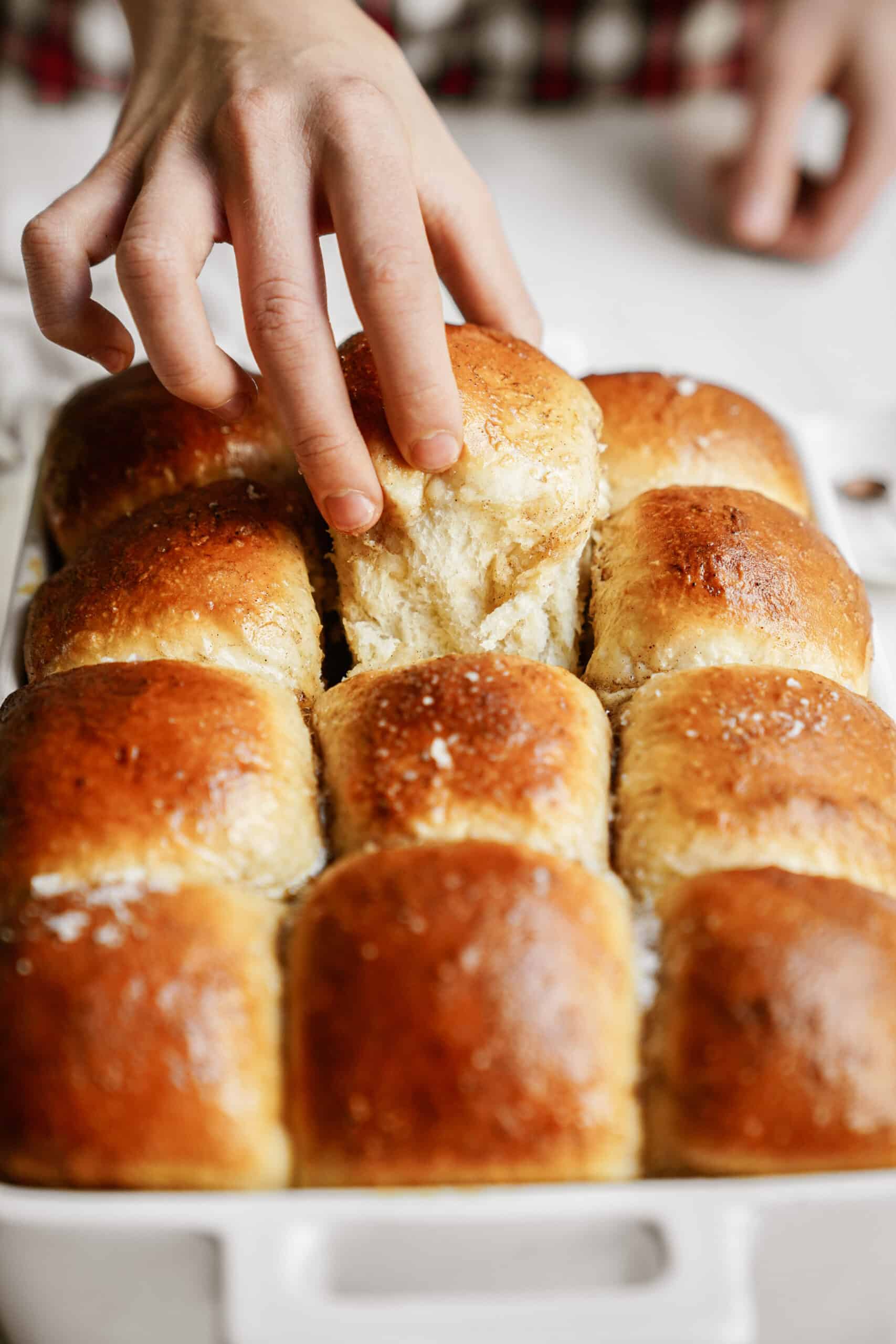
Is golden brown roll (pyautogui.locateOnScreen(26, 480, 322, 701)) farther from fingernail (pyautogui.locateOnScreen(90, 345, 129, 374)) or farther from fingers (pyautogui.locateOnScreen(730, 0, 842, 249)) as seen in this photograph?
fingers (pyautogui.locateOnScreen(730, 0, 842, 249))

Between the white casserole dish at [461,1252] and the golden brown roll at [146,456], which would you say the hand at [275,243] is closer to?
the golden brown roll at [146,456]

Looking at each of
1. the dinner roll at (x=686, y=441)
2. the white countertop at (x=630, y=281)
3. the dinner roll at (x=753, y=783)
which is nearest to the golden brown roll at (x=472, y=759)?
the dinner roll at (x=753, y=783)

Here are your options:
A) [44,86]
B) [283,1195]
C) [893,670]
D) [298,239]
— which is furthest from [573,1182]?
[44,86]

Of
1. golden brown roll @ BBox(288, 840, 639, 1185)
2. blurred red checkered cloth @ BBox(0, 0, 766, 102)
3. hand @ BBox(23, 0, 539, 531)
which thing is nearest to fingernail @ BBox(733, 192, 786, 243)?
blurred red checkered cloth @ BBox(0, 0, 766, 102)

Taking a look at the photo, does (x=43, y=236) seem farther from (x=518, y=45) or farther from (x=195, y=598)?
(x=518, y=45)

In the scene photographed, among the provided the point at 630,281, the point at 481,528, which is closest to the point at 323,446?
the point at 481,528

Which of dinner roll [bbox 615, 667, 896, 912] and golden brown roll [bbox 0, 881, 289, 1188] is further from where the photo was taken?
dinner roll [bbox 615, 667, 896, 912]
